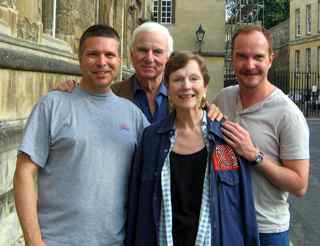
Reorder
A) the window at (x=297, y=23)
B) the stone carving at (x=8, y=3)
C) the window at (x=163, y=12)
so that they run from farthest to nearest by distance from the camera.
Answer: the window at (x=297, y=23) → the window at (x=163, y=12) → the stone carving at (x=8, y=3)

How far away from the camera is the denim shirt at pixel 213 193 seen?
2018 mm

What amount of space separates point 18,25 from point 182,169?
2786 millimetres

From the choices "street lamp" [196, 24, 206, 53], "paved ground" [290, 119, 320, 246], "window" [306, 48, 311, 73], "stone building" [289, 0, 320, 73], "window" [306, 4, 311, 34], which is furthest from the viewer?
"window" [306, 4, 311, 34]

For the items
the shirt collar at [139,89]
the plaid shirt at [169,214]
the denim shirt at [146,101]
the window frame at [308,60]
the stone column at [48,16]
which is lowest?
the plaid shirt at [169,214]

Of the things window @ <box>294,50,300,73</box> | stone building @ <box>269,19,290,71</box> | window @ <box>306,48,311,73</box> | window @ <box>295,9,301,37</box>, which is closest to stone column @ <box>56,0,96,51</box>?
window @ <box>306,48,311,73</box>

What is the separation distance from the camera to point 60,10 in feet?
22.5

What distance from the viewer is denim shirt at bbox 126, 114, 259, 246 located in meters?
2.02

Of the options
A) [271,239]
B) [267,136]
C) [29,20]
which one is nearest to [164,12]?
[29,20]

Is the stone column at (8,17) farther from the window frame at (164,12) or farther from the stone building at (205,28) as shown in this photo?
the window frame at (164,12)

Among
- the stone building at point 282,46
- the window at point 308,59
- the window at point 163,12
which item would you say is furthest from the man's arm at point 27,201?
the stone building at point 282,46

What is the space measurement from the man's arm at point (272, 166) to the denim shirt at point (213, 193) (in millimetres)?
37

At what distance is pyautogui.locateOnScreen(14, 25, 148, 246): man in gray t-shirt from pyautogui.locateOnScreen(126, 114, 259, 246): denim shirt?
7cm

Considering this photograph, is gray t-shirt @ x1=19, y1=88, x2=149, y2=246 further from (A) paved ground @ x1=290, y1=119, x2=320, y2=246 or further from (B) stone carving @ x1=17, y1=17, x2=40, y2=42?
(A) paved ground @ x1=290, y1=119, x2=320, y2=246

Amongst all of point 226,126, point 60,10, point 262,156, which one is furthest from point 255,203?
point 60,10
